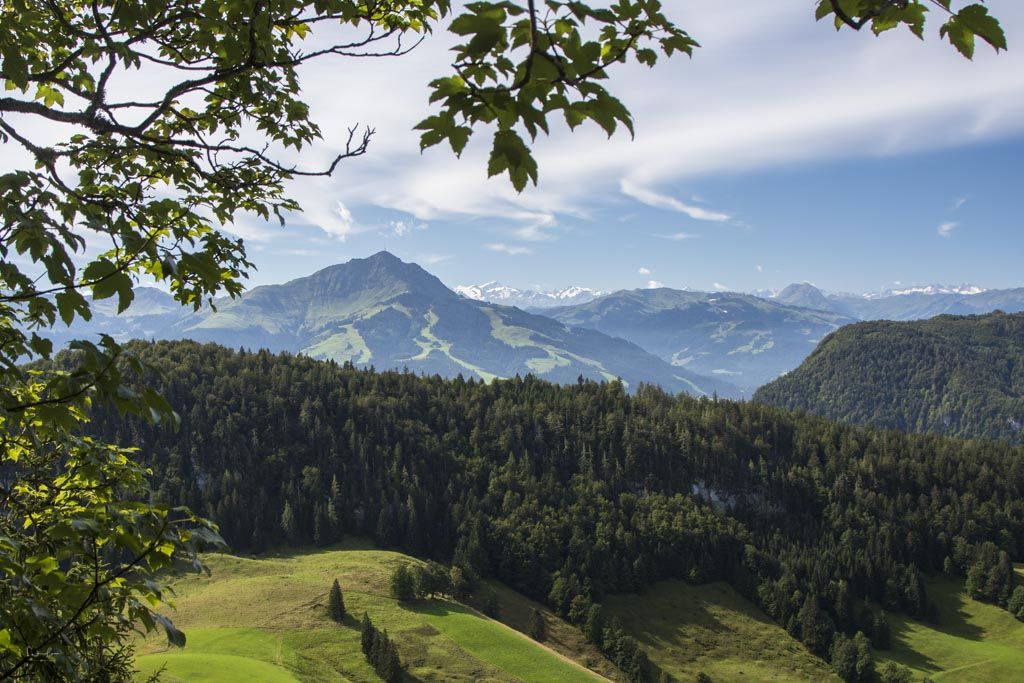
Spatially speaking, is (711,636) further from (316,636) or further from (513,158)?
(513,158)

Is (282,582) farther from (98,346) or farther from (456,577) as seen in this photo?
(98,346)

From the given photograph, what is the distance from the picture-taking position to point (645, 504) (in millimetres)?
189375

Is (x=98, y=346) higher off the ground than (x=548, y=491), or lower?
higher

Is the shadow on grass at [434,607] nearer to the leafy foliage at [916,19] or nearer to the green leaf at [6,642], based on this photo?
the green leaf at [6,642]

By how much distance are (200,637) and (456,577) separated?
5166cm

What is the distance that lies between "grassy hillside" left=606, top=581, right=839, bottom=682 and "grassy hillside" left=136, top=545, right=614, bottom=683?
21152 millimetres

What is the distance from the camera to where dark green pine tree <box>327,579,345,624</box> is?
94438mm

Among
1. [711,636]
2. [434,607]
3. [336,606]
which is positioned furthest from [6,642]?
[711,636]

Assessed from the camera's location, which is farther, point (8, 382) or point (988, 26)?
point (8, 382)

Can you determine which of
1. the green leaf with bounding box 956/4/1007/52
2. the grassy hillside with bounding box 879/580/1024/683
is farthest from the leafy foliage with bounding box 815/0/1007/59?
the grassy hillside with bounding box 879/580/1024/683

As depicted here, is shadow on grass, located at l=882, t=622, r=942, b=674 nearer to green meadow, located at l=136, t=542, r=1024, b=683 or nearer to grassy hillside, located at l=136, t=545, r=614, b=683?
green meadow, located at l=136, t=542, r=1024, b=683

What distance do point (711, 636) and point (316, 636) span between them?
93.6m

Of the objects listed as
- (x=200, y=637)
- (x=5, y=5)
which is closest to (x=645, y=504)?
(x=200, y=637)

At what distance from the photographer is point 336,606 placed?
3745 inches
